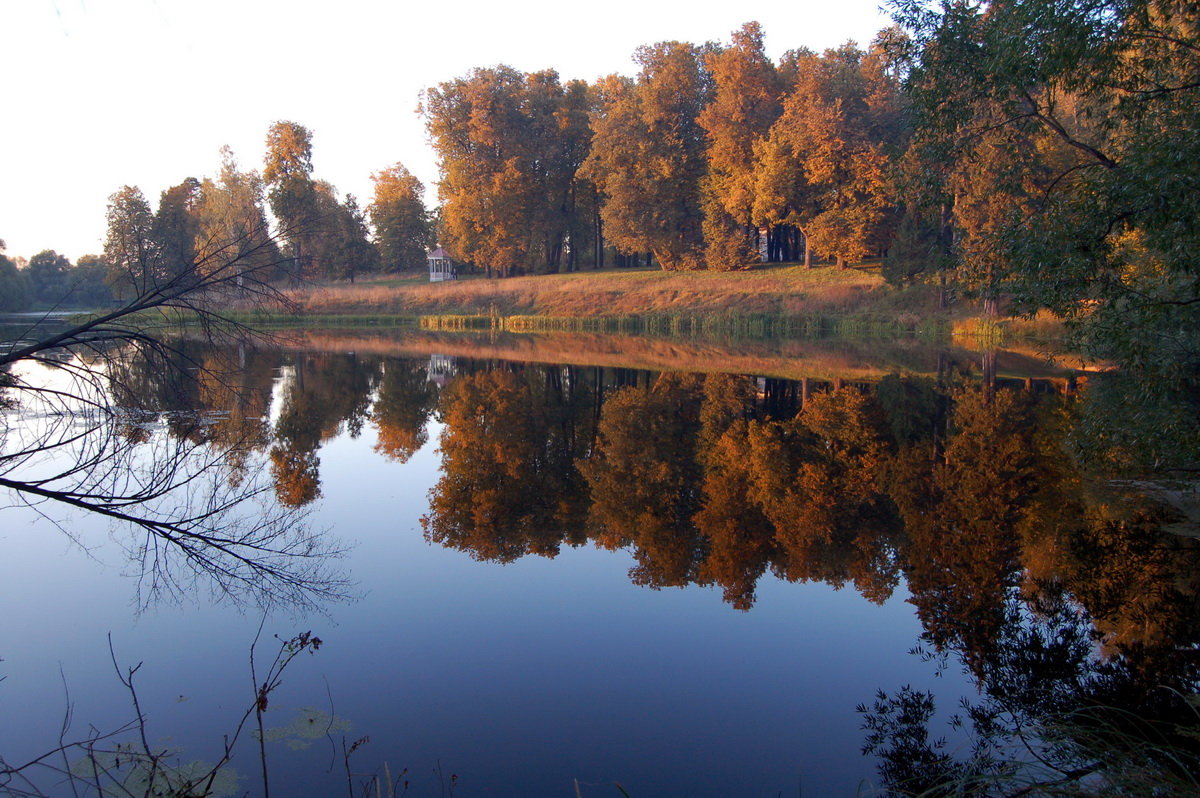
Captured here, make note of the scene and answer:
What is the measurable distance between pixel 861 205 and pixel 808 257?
12.9 ft

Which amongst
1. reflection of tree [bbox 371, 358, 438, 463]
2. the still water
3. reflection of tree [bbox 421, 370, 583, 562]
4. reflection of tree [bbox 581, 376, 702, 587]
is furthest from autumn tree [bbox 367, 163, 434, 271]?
the still water

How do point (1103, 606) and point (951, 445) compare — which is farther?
point (951, 445)

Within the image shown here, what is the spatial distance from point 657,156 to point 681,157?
1.38 meters

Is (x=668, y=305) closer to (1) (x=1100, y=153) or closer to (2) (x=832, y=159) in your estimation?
(2) (x=832, y=159)

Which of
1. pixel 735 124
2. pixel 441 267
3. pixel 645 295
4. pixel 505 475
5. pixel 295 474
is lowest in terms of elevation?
pixel 505 475

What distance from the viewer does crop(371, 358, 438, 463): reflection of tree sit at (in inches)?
561

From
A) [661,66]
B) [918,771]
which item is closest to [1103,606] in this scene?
[918,771]

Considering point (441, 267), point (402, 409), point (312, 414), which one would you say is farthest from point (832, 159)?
point (441, 267)

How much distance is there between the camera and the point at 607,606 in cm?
723

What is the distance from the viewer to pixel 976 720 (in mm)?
5207

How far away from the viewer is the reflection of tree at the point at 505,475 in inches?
365

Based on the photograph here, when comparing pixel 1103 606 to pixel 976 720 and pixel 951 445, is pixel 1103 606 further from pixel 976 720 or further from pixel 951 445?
pixel 951 445

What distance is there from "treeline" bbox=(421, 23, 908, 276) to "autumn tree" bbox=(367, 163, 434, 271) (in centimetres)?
1128

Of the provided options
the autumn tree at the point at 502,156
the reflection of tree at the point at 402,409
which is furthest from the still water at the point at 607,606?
the autumn tree at the point at 502,156
